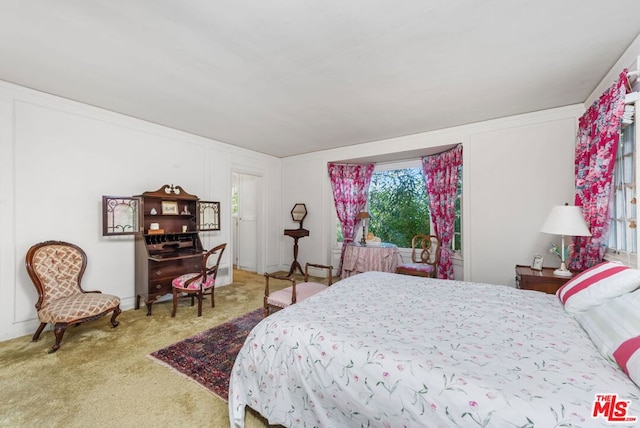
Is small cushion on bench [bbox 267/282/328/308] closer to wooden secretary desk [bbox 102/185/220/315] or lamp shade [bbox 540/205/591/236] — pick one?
wooden secretary desk [bbox 102/185/220/315]

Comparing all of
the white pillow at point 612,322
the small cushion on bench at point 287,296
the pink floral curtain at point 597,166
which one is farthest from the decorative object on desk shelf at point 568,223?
the small cushion on bench at point 287,296

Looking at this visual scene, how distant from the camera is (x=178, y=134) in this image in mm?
4035

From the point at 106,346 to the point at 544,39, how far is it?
4427mm

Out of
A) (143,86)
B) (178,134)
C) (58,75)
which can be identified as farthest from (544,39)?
(178,134)

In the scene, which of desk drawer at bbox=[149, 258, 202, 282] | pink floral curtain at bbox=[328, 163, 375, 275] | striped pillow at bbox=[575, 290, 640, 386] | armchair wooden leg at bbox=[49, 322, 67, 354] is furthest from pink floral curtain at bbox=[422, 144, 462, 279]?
armchair wooden leg at bbox=[49, 322, 67, 354]

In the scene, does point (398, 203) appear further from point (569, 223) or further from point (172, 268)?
point (172, 268)

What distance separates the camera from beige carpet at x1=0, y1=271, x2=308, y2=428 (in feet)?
5.48

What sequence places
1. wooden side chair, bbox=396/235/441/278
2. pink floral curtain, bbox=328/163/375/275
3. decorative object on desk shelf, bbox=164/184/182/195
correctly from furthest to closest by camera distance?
pink floral curtain, bbox=328/163/375/275 < wooden side chair, bbox=396/235/441/278 < decorative object on desk shelf, bbox=164/184/182/195

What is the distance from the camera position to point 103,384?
1.99 m

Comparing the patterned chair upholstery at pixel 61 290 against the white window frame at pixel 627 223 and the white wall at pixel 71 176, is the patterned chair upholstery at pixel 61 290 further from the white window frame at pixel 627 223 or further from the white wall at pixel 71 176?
the white window frame at pixel 627 223

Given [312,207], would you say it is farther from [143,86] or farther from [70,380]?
[70,380]

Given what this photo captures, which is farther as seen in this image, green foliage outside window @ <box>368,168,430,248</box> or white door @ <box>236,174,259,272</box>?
white door @ <box>236,174,259,272</box>

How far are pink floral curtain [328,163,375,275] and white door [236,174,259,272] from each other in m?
1.69

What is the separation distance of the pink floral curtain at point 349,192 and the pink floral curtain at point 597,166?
9.73 feet
